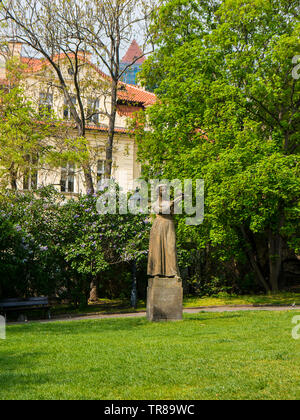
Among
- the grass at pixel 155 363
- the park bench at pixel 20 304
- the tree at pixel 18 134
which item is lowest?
the park bench at pixel 20 304

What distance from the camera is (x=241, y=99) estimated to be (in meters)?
19.9

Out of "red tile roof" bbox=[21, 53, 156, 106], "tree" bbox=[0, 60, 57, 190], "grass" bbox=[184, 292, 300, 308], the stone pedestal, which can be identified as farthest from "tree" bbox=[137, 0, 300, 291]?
the stone pedestal

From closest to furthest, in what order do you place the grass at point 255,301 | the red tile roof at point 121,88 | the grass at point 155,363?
the grass at point 155,363 < the grass at point 255,301 < the red tile roof at point 121,88

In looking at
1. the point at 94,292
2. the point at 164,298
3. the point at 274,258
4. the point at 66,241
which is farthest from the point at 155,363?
the point at 274,258

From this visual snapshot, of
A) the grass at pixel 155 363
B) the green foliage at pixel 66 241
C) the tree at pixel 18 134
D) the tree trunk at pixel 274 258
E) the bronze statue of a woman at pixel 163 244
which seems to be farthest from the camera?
the tree trunk at pixel 274 258

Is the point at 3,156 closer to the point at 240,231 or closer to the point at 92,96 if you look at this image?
the point at 92,96

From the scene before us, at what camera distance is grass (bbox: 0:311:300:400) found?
4.89 metres

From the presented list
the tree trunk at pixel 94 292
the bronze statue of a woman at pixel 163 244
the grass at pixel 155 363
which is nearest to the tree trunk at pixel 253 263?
the tree trunk at pixel 94 292

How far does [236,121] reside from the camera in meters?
20.0

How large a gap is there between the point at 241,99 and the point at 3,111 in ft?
31.7

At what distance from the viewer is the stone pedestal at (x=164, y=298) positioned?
11719mm

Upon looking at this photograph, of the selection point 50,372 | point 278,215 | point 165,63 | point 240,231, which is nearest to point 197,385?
point 50,372

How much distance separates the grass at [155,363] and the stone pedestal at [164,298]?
45.8 inches

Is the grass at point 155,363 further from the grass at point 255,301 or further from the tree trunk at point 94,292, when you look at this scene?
the tree trunk at point 94,292
